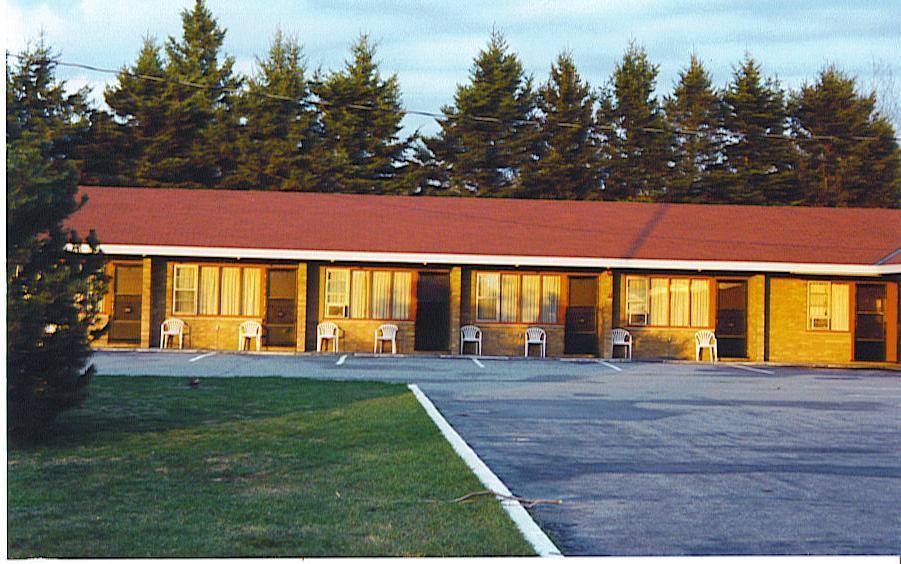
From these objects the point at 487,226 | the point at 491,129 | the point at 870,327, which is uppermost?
the point at 491,129

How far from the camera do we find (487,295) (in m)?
24.7

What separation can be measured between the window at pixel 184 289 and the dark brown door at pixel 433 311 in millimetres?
5016

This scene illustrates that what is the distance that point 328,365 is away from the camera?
19.9 meters

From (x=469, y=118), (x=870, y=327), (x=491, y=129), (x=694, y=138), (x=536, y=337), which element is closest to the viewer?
(x=536, y=337)

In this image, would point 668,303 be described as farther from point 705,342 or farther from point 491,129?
point 491,129

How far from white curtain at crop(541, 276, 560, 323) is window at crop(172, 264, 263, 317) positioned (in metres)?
6.43

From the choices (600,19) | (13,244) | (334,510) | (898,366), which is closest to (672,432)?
(600,19)

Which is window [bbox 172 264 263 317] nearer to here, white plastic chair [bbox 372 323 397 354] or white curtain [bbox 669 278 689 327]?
white plastic chair [bbox 372 323 397 354]

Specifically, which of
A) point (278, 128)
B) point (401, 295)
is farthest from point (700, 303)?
point (278, 128)

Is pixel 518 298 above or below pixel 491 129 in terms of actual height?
below

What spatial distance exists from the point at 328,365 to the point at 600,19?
37.2ft

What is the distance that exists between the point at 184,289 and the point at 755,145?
79.4 ft

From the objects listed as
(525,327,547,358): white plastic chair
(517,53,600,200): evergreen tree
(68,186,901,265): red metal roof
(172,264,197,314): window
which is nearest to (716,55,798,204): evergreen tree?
(517,53,600,200): evergreen tree

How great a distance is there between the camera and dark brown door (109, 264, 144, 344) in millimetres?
24312
